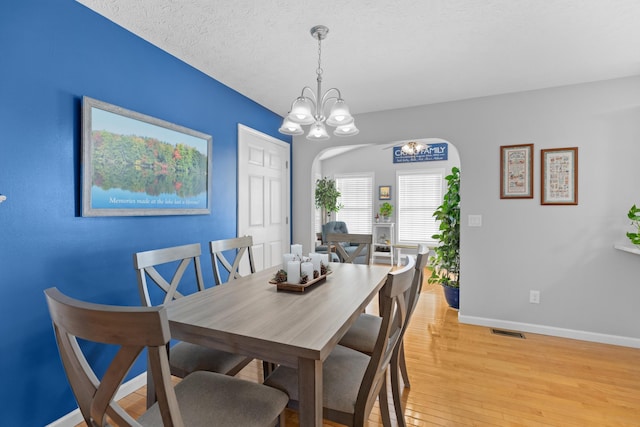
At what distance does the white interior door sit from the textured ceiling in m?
0.66

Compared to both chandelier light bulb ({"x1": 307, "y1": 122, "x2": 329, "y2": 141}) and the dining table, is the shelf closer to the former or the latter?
the dining table

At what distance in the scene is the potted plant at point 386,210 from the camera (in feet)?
22.0

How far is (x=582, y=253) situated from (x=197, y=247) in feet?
11.5

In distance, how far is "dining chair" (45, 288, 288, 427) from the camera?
27.7 inches

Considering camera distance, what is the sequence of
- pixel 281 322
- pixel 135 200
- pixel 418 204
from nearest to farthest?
pixel 281 322 → pixel 135 200 → pixel 418 204

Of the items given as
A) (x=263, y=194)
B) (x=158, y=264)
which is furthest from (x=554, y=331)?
(x=158, y=264)

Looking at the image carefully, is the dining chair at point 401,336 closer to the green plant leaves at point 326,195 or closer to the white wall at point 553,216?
the white wall at point 553,216

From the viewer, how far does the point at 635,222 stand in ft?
8.98

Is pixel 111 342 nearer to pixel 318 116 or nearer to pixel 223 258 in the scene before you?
pixel 223 258

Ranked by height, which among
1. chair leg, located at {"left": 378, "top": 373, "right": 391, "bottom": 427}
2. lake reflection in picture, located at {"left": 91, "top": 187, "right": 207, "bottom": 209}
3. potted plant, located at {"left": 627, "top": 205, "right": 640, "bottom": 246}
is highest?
lake reflection in picture, located at {"left": 91, "top": 187, "right": 207, "bottom": 209}

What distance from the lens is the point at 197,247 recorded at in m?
Answer: 2.03

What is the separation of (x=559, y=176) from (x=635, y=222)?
717mm

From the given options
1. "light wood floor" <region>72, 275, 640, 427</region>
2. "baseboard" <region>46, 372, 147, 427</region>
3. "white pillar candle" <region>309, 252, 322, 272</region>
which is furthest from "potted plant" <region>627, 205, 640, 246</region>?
"baseboard" <region>46, 372, 147, 427</region>

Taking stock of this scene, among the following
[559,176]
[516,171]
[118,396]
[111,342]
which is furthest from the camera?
[516,171]
